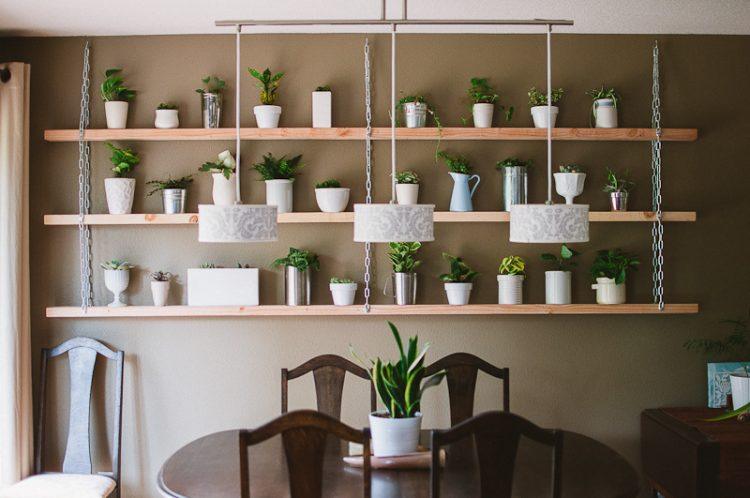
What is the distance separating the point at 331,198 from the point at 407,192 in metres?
0.37

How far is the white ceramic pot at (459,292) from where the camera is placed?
388 centimetres

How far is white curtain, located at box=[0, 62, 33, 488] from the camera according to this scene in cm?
371

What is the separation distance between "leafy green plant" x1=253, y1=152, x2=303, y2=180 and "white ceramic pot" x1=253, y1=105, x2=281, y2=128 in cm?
16

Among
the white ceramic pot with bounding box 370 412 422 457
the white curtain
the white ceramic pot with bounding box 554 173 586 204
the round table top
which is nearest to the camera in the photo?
the round table top

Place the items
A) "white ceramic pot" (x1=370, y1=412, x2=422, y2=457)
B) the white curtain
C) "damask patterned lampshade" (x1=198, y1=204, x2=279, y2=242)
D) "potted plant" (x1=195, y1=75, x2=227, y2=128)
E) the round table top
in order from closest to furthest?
the round table top
"damask patterned lampshade" (x1=198, y1=204, x2=279, y2=242)
"white ceramic pot" (x1=370, y1=412, x2=422, y2=457)
the white curtain
"potted plant" (x1=195, y1=75, x2=227, y2=128)

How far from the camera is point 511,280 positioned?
390 cm

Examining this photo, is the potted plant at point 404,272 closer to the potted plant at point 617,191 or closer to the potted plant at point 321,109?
the potted plant at point 321,109

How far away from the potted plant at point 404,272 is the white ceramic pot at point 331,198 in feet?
1.09

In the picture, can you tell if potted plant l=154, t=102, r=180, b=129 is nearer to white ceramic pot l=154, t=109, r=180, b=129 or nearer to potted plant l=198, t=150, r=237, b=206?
white ceramic pot l=154, t=109, r=180, b=129

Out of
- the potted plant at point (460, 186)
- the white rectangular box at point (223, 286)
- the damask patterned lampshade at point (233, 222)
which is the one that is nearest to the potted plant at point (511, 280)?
the potted plant at point (460, 186)

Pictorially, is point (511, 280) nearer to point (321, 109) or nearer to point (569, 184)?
point (569, 184)

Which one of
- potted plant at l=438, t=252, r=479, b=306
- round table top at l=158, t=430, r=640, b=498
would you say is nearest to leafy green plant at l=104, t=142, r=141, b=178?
round table top at l=158, t=430, r=640, b=498

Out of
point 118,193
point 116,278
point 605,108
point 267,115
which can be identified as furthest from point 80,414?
point 605,108

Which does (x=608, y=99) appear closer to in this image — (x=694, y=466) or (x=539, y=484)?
(x=694, y=466)
